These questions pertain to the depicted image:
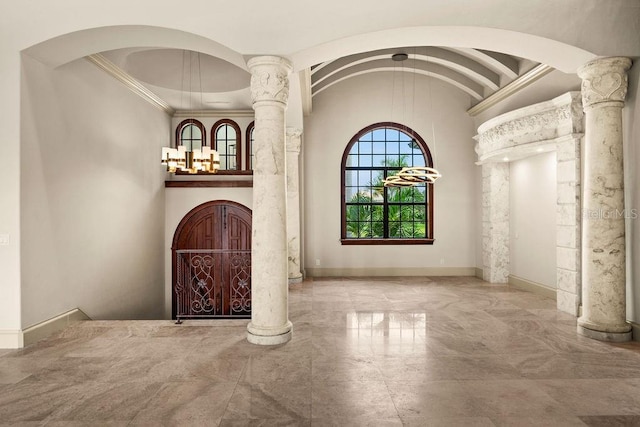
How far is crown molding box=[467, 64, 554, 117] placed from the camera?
686 cm

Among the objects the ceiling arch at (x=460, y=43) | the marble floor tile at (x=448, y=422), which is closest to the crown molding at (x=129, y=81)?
the ceiling arch at (x=460, y=43)

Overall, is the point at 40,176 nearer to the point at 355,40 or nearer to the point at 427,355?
the point at 355,40

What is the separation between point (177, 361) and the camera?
13.5ft

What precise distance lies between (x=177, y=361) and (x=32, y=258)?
2.30m

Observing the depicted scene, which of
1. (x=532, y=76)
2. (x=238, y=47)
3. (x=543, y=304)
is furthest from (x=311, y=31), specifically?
(x=543, y=304)

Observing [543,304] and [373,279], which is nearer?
[543,304]

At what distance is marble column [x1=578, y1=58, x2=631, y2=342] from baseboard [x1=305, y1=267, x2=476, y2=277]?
500 cm

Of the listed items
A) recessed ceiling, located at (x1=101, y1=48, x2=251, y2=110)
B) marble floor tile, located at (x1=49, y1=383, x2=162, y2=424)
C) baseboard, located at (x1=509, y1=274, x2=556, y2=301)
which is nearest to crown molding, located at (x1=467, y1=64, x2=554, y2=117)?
baseboard, located at (x1=509, y1=274, x2=556, y2=301)

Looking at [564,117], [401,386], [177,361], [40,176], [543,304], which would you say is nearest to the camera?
[401,386]

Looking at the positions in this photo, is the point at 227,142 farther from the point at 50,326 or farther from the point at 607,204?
the point at 607,204

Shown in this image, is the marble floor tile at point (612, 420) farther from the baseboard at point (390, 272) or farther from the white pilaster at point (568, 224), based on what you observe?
the baseboard at point (390, 272)

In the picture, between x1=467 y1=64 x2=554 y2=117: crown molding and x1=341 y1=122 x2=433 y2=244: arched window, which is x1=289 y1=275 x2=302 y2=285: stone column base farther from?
x1=467 y1=64 x2=554 y2=117: crown molding

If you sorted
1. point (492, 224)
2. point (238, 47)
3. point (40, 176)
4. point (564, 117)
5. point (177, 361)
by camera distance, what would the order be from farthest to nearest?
point (492, 224), point (564, 117), point (40, 176), point (238, 47), point (177, 361)

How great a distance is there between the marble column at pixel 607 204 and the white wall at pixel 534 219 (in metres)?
2.53
